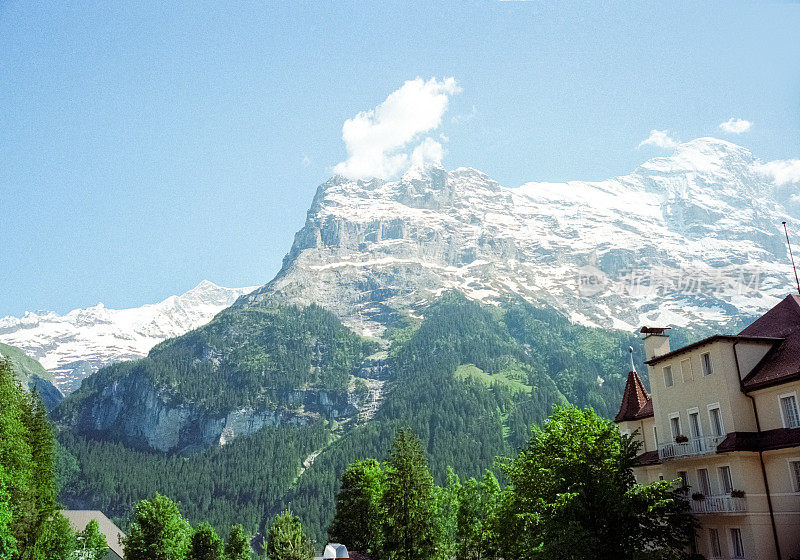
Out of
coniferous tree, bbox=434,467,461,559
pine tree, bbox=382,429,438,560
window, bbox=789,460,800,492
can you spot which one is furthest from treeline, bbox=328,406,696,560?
coniferous tree, bbox=434,467,461,559

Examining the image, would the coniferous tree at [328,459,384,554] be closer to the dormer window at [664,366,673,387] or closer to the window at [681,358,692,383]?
the dormer window at [664,366,673,387]

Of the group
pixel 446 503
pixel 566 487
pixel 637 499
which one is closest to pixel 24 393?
pixel 566 487

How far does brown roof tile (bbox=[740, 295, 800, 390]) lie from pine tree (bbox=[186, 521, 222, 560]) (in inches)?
3290

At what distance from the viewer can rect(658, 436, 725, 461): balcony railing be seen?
42.7m

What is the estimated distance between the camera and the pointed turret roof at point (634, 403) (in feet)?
190

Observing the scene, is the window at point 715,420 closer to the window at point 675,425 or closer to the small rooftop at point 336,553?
the window at point 675,425

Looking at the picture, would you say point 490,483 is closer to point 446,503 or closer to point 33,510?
point 446,503

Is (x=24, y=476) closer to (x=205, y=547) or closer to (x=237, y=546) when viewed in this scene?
(x=205, y=547)

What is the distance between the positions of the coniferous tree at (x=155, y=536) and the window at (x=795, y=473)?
67753 millimetres

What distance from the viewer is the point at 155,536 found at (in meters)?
79.9

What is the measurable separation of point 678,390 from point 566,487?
11.4m

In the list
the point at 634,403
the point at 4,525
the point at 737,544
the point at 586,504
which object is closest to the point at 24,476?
the point at 4,525

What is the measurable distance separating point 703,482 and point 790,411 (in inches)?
313

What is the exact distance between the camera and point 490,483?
86938 mm
